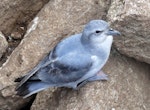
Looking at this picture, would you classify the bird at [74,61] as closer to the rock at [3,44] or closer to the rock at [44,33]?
the rock at [44,33]

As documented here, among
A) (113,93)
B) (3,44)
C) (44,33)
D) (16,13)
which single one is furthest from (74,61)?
(16,13)

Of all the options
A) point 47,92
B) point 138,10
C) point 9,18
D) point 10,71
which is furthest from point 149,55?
point 9,18

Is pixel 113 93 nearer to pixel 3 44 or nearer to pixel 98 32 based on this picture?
pixel 98 32

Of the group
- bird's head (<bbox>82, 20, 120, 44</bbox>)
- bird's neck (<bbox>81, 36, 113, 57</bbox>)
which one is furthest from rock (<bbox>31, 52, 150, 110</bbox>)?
bird's head (<bbox>82, 20, 120, 44</bbox>)

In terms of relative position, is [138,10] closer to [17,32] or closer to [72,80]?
[72,80]

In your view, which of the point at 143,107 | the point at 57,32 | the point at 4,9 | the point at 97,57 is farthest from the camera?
the point at 4,9
